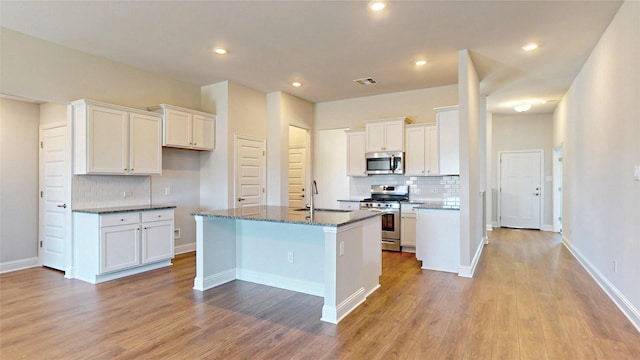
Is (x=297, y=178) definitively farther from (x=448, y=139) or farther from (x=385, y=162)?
(x=448, y=139)

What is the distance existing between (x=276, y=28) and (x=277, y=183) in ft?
10.4

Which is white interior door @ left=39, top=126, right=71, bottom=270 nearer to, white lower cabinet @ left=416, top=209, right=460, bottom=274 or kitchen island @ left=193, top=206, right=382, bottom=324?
kitchen island @ left=193, top=206, right=382, bottom=324

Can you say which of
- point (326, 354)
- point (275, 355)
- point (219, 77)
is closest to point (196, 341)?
point (275, 355)

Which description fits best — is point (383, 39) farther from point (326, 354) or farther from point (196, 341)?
point (196, 341)

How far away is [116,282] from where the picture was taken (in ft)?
13.5

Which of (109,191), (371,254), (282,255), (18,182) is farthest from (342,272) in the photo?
(18,182)

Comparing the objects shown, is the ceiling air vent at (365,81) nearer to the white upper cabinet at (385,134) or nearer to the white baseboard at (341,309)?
the white upper cabinet at (385,134)

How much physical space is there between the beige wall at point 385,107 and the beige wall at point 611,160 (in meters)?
2.03

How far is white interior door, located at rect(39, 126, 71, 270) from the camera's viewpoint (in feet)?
14.6

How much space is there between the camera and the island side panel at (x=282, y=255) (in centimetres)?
363

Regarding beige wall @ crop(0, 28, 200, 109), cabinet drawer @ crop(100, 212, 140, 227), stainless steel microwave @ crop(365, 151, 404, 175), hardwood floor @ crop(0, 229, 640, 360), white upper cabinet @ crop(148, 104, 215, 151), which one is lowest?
hardwood floor @ crop(0, 229, 640, 360)

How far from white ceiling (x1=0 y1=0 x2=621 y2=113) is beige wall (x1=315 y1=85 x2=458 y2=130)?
55cm

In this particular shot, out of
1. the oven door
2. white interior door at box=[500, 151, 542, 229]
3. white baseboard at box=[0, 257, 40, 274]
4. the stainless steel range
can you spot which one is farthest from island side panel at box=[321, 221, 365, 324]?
white interior door at box=[500, 151, 542, 229]

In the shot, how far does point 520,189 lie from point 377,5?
7289 millimetres
